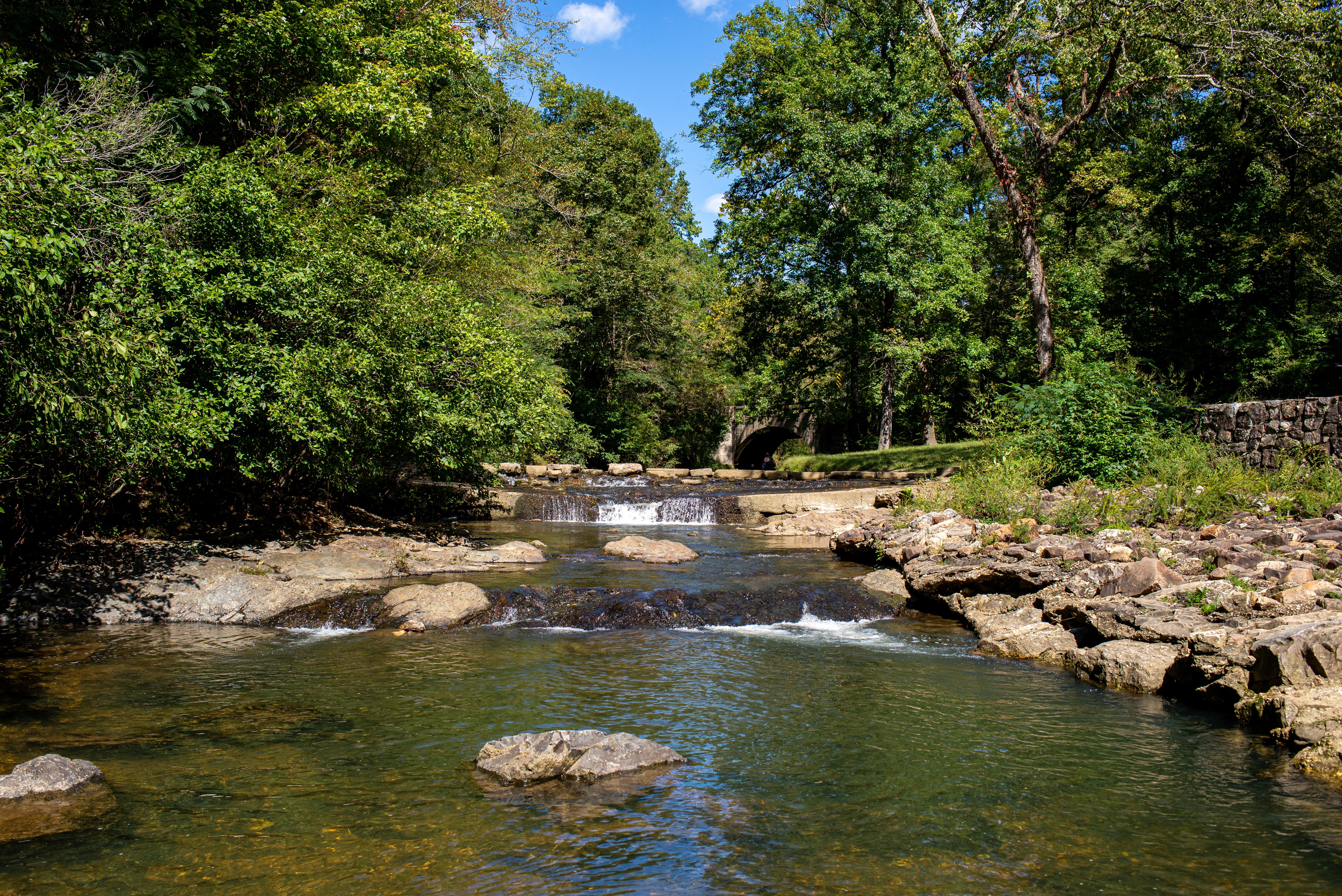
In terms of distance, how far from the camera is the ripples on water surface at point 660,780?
408 cm

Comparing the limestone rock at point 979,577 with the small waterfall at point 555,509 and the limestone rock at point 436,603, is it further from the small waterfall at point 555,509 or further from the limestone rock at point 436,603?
the small waterfall at point 555,509

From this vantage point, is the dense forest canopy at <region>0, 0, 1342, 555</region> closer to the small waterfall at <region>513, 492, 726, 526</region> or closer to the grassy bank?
the grassy bank

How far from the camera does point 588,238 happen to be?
1300 inches

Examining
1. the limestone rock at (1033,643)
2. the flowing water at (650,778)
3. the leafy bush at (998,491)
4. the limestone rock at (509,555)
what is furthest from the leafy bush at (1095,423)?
the limestone rock at (509,555)

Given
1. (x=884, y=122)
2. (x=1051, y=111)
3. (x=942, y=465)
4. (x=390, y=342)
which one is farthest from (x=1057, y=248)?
(x=390, y=342)

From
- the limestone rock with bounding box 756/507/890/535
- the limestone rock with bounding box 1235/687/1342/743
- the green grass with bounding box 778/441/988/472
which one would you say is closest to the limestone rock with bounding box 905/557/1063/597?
the limestone rock with bounding box 1235/687/1342/743

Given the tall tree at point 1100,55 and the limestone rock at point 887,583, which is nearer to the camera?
the limestone rock at point 887,583

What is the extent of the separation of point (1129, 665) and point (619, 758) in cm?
492

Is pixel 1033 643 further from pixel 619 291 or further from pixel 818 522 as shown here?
pixel 619 291

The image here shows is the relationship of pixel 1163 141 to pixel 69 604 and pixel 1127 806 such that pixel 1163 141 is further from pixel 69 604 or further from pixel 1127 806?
pixel 69 604

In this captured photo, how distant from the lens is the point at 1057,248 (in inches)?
1183

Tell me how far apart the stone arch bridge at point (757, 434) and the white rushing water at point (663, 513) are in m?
15.2

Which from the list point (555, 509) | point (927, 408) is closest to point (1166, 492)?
point (555, 509)

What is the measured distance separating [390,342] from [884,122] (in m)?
20.2
